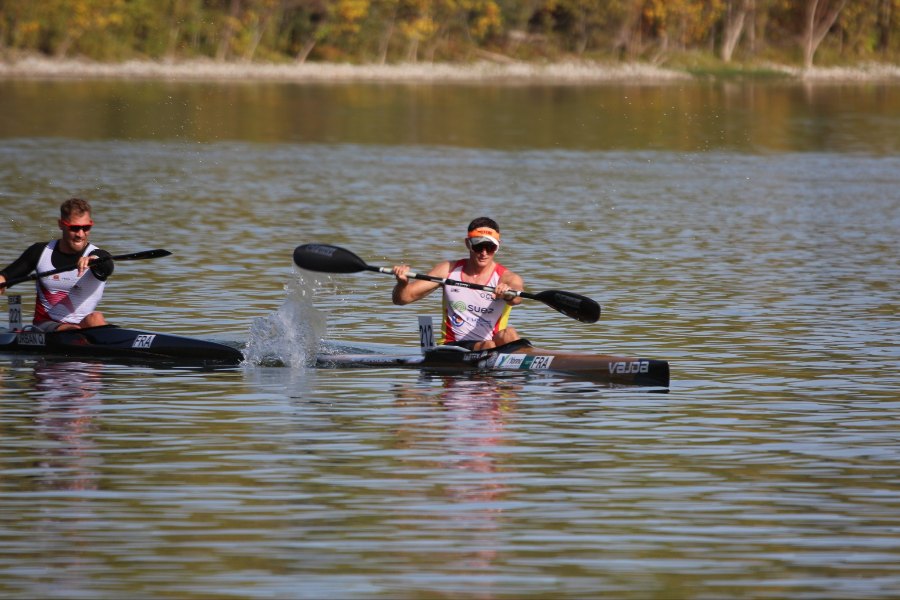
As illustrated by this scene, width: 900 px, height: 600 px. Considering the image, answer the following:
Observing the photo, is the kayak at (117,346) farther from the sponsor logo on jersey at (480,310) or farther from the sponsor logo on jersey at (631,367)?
the sponsor logo on jersey at (631,367)

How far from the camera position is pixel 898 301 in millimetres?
19562

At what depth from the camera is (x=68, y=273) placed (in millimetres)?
15156

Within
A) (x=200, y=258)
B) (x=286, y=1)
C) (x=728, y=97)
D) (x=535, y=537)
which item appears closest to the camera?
(x=535, y=537)

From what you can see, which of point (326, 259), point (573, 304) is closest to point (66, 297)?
point (326, 259)

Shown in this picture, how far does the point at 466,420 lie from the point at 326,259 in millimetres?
3982

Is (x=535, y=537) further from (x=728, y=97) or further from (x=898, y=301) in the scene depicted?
(x=728, y=97)

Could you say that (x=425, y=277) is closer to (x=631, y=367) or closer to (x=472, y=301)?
(x=472, y=301)

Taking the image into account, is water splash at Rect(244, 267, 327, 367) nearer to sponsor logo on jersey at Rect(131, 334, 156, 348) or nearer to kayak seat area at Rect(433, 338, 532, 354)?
sponsor logo on jersey at Rect(131, 334, 156, 348)

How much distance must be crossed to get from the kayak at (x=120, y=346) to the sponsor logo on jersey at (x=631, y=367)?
378cm

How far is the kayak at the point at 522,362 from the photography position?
45.2 ft

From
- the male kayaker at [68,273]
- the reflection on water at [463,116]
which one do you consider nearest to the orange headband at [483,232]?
the male kayaker at [68,273]

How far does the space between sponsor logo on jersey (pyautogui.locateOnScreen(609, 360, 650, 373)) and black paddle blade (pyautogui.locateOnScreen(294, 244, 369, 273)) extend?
10.4 ft

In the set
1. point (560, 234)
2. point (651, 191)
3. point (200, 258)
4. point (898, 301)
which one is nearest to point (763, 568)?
point (898, 301)

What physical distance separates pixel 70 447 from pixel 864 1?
375ft
